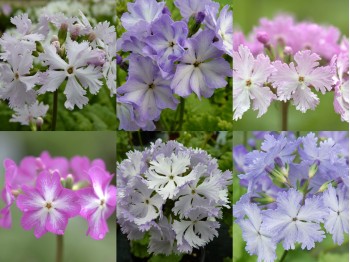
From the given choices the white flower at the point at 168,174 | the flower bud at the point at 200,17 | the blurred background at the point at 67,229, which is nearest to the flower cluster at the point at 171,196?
the white flower at the point at 168,174

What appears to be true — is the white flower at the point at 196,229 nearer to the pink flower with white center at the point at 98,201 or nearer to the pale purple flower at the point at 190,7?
the pink flower with white center at the point at 98,201

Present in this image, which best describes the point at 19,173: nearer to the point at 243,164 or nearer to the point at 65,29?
the point at 65,29

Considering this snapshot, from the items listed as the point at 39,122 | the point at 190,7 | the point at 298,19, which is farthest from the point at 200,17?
the point at 298,19

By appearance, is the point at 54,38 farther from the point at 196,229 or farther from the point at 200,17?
the point at 196,229

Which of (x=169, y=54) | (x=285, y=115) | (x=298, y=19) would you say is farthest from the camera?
(x=298, y=19)

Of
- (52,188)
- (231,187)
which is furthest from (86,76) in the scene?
(231,187)

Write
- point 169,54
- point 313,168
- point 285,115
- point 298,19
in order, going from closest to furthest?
point 169,54
point 313,168
point 285,115
point 298,19
